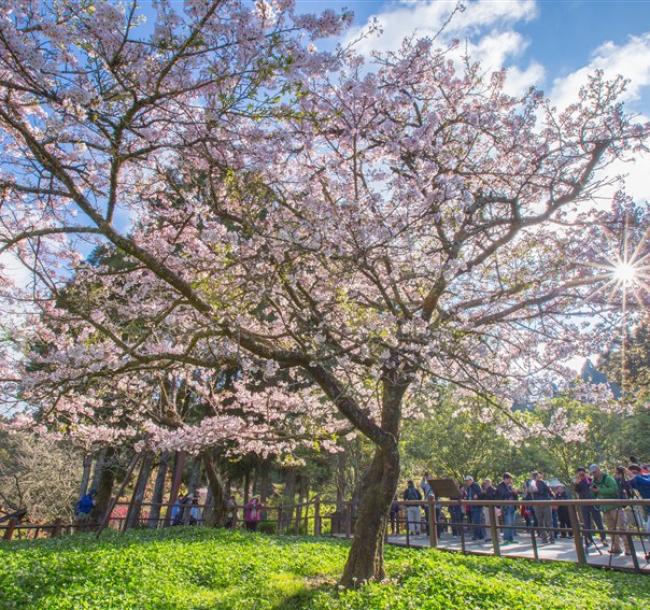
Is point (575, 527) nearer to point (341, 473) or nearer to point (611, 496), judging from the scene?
point (611, 496)

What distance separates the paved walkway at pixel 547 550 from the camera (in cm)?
872

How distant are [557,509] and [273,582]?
32.2ft

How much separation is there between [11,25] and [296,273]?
13.6 feet

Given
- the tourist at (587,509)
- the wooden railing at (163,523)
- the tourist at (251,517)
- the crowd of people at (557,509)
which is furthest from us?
the tourist at (251,517)

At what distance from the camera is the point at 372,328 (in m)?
7.51

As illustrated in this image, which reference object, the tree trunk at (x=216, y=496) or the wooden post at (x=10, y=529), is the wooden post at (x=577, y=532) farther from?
the wooden post at (x=10, y=529)

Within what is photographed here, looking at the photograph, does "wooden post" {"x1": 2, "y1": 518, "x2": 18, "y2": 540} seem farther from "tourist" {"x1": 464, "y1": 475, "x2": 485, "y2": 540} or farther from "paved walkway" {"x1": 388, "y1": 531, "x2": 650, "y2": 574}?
"tourist" {"x1": 464, "y1": 475, "x2": 485, "y2": 540}

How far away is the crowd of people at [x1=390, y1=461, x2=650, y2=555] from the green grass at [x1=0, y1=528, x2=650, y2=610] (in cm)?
139

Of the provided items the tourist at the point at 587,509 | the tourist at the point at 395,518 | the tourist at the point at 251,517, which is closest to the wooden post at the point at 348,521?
the tourist at the point at 395,518

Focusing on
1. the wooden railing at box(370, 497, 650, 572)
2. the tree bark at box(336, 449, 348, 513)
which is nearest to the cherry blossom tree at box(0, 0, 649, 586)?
the wooden railing at box(370, 497, 650, 572)

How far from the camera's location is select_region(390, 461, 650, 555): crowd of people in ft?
30.5

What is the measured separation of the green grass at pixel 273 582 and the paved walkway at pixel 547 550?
2.51ft

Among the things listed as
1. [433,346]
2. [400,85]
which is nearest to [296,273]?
[433,346]

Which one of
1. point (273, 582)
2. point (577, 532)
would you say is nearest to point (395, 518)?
point (577, 532)
